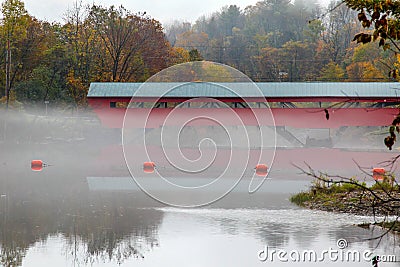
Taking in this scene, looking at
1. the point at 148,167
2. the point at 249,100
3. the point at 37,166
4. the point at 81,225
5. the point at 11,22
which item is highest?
the point at 11,22

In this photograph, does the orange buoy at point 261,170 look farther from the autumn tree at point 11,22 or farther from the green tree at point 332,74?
the green tree at point 332,74

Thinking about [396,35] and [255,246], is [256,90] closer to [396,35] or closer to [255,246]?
[255,246]

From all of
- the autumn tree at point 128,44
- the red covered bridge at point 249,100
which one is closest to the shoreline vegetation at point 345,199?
the red covered bridge at point 249,100

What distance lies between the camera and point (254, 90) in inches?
1452

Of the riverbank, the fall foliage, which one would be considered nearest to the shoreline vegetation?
the riverbank

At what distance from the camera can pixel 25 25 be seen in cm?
4519

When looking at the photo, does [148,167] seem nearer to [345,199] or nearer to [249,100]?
[345,199]

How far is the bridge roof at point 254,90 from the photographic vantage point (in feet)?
116

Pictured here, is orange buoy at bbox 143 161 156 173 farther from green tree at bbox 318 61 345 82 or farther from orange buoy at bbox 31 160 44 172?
green tree at bbox 318 61 345 82

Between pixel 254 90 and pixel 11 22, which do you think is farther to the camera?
pixel 11 22

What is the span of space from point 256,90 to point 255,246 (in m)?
27.1

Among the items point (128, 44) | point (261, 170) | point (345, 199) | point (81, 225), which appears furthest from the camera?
point (128, 44)

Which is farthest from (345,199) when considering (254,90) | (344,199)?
(254,90)

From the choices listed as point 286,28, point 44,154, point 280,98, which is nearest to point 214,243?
point 44,154
